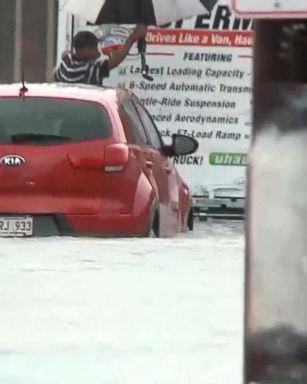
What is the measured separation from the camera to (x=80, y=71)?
14.9 metres

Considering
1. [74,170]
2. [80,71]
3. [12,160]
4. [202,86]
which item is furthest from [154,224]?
[202,86]

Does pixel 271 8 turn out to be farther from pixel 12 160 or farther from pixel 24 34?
pixel 24 34

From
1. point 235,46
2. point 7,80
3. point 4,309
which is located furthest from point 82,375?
point 7,80

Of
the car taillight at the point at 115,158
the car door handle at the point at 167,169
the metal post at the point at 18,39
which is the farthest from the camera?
the metal post at the point at 18,39

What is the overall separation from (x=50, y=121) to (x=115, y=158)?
2.17ft

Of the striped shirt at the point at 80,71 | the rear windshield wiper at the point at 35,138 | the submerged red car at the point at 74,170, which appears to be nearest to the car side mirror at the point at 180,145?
the submerged red car at the point at 74,170

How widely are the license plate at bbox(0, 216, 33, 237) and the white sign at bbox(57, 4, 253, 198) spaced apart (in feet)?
20.4

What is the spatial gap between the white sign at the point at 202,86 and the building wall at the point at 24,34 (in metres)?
8.60

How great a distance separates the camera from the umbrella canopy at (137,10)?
1532cm

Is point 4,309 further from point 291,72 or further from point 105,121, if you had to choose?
point 105,121

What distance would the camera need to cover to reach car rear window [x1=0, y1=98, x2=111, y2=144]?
9.73m

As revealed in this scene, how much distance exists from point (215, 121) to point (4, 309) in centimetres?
1070

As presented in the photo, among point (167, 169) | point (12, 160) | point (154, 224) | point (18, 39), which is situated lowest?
point (18, 39)

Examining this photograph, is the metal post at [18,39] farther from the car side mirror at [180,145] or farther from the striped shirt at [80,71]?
the car side mirror at [180,145]
